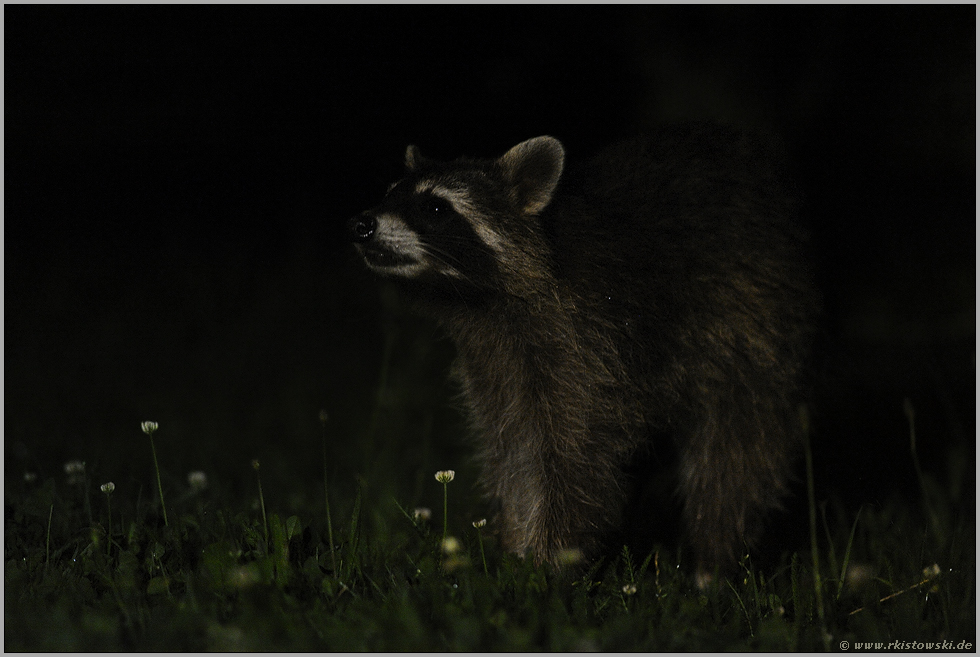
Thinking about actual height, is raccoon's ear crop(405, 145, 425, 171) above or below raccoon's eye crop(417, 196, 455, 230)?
above

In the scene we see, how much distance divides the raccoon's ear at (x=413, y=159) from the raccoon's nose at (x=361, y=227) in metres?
0.54

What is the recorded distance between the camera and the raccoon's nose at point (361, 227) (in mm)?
3521

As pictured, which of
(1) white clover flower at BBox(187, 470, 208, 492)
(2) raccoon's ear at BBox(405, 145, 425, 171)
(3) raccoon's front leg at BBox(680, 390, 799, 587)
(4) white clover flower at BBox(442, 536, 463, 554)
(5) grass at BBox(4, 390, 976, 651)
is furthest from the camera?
(1) white clover flower at BBox(187, 470, 208, 492)

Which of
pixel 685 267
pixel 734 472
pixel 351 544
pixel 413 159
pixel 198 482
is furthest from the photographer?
pixel 198 482

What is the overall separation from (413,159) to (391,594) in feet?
6.06

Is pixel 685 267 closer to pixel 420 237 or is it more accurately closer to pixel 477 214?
pixel 477 214

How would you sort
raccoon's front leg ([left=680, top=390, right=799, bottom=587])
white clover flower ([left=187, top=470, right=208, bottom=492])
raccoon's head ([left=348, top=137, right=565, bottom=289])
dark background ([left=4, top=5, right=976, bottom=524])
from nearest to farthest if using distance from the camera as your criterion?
raccoon's head ([left=348, top=137, right=565, bottom=289])
raccoon's front leg ([left=680, top=390, right=799, bottom=587])
white clover flower ([left=187, top=470, right=208, bottom=492])
dark background ([left=4, top=5, right=976, bottom=524])

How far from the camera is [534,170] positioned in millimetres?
3770

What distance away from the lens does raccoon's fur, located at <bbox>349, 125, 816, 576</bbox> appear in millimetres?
3775

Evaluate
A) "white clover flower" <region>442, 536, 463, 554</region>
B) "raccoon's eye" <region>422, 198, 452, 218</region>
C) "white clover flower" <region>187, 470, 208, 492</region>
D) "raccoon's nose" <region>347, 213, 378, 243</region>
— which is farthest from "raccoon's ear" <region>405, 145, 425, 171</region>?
"white clover flower" <region>187, 470, 208, 492</region>

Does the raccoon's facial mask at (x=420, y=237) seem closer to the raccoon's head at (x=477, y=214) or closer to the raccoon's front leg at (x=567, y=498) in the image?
the raccoon's head at (x=477, y=214)

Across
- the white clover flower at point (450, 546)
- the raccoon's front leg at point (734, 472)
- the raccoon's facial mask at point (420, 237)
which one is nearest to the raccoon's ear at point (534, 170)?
the raccoon's facial mask at point (420, 237)

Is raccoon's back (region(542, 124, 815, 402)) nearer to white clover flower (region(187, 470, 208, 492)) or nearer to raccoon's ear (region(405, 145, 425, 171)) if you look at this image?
raccoon's ear (region(405, 145, 425, 171))

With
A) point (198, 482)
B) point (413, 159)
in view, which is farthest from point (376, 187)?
point (198, 482)
